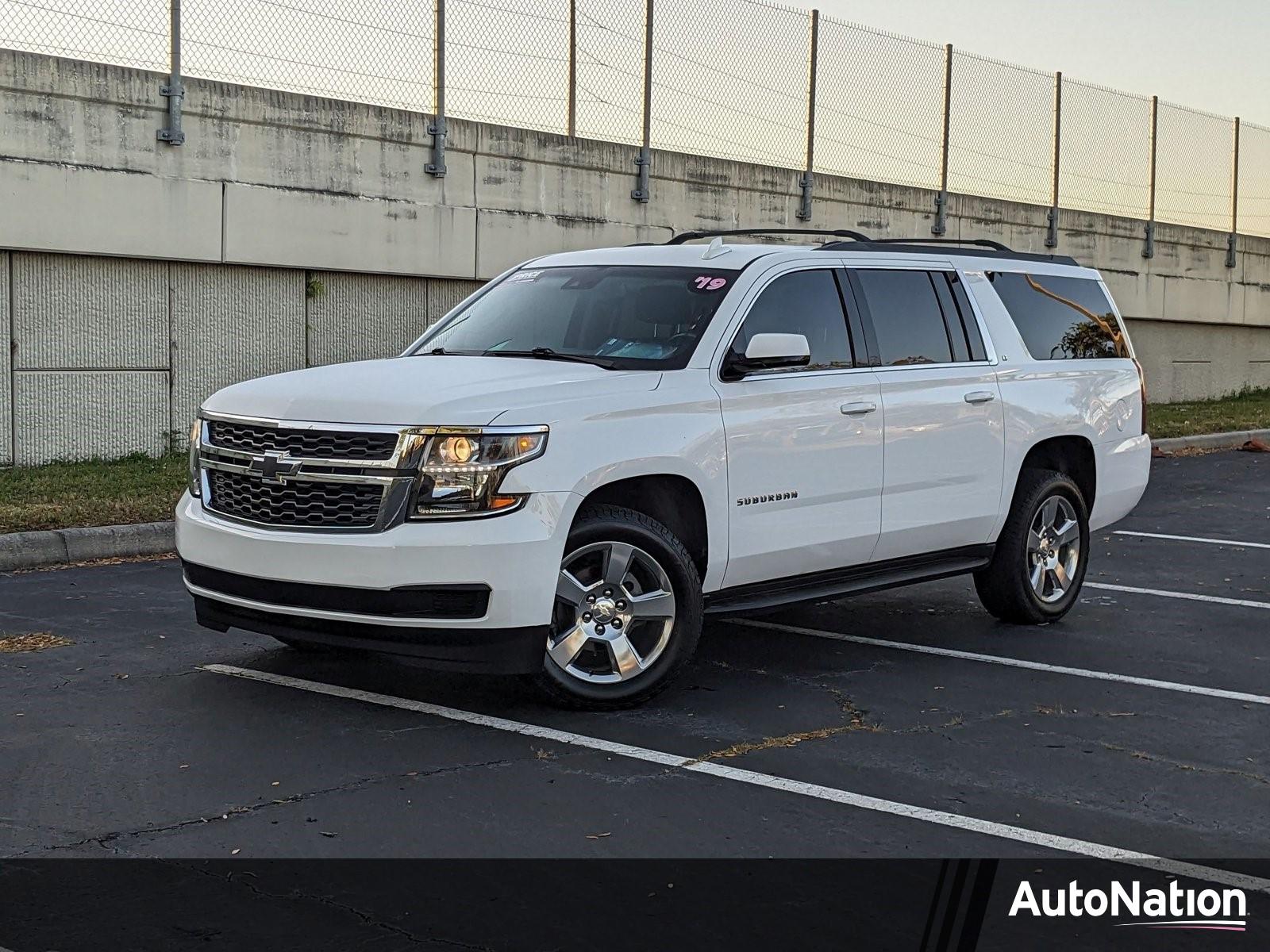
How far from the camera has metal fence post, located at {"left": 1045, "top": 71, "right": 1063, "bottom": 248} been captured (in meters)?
25.7

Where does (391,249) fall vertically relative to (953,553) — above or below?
above

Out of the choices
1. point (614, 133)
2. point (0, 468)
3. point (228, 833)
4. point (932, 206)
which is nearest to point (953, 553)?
point (228, 833)

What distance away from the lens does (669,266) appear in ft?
24.5

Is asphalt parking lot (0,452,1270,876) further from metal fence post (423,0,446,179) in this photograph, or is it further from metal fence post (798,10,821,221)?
metal fence post (798,10,821,221)

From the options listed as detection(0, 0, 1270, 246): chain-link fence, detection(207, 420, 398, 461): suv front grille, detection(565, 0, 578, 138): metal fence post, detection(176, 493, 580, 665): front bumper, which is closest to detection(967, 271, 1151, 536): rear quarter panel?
detection(176, 493, 580, 665): front bumper

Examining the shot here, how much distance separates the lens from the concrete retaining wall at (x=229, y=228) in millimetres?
13609

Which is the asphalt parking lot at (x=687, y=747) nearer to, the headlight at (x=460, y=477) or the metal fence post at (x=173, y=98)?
the headlight at (x=460, y=477)

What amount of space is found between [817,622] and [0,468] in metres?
8.03

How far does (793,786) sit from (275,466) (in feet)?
7.75

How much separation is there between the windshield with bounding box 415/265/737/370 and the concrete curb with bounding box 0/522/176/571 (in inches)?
125

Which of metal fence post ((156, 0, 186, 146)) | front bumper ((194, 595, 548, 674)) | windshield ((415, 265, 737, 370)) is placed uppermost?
metal fence post ((156, 0, 186, 146))

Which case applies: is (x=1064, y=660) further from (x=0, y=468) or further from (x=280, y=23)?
(x=280, y=23)

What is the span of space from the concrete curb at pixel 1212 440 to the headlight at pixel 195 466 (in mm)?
15421
